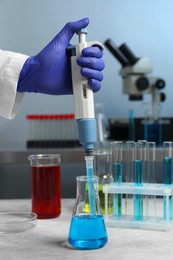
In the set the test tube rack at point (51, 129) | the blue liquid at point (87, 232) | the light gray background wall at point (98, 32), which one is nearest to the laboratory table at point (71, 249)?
the blue liquid at point (87, 232)

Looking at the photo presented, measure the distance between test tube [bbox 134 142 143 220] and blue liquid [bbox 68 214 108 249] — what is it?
0.19 m

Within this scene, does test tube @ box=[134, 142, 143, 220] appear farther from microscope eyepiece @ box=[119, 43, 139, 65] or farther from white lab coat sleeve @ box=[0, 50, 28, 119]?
microscope eyepiece @ box=[119, 43, 139, 65]

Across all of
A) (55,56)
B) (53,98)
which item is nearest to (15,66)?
(55,56)

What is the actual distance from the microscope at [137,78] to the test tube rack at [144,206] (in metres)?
1.53

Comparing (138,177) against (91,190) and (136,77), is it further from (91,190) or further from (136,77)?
(136,77)

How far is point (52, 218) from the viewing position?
1.20 meters

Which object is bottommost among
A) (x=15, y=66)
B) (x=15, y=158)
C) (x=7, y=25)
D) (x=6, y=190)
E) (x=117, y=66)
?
(x=6, y=190)

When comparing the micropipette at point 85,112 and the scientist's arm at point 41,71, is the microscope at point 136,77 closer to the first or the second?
the scientist's arm at point 41,71

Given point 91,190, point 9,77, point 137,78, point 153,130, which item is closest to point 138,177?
point 91,190

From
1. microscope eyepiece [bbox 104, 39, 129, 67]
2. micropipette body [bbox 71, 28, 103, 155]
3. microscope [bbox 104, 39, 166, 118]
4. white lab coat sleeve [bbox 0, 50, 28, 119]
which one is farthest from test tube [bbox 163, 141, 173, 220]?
microscope eyepiece [bbox 104, 39, 129, 67]

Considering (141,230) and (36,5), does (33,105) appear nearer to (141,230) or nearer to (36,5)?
(36,5)

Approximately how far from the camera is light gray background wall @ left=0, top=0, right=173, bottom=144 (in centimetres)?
308

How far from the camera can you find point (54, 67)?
1.25 meters

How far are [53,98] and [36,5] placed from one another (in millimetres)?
633
